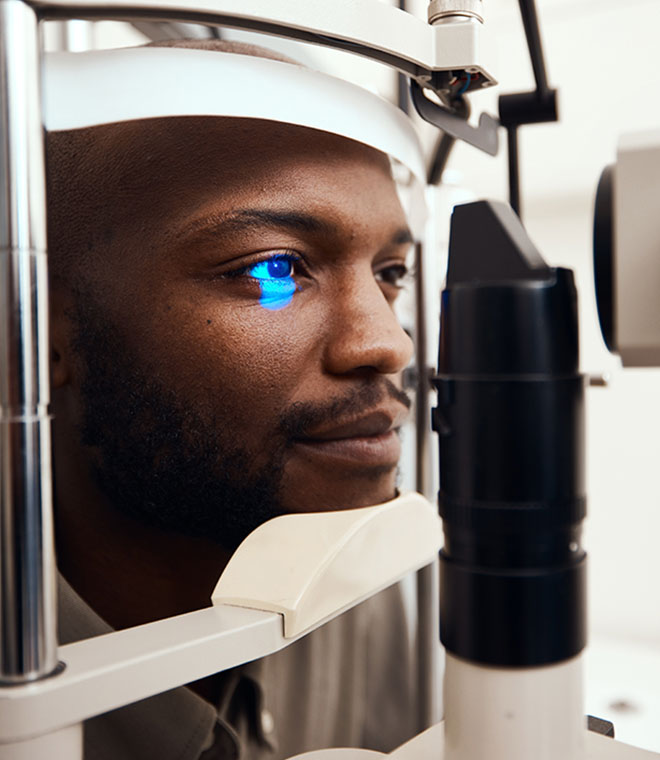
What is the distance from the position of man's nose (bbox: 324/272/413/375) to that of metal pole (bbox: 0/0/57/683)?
243mm

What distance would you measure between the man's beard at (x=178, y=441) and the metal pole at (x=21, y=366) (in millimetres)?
213

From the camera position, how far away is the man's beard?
52cm

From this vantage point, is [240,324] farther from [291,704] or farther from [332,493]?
[291,704]

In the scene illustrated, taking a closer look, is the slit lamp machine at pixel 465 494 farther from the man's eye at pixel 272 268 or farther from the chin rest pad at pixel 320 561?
the man's eye at pixel 272 268

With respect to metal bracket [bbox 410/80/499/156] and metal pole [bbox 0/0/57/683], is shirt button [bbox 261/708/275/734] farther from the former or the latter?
metal bracket [bbox 410/80/499/156]

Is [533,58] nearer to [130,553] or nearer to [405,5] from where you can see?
[405,5]

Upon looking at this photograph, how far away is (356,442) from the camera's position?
1.76 ft

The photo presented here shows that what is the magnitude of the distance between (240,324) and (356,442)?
0.12m

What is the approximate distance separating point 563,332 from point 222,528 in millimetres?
340

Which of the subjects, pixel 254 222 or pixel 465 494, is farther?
pixel 254 222

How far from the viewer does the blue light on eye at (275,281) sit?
52cm

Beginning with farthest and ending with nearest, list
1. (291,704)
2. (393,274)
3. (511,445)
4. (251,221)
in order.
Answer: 1. (291,704)
2. (393,274)
3. (251,221)
4. (511,445)

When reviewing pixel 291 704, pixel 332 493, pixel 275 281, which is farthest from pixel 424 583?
pixel 275 281

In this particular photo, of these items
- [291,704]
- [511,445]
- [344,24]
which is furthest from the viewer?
[291,704]
